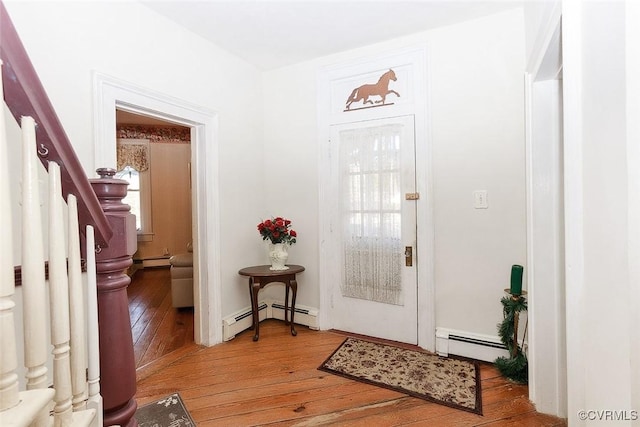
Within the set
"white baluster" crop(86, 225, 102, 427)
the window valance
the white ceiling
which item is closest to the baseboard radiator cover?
"white baluster" crop(86, 225, 102, 427)

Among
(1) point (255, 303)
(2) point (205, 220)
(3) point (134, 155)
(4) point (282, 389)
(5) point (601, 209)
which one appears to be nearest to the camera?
(5) point (601, 209)

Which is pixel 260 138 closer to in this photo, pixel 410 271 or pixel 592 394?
pixel 410 271

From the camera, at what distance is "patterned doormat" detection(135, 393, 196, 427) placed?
5.74 ft

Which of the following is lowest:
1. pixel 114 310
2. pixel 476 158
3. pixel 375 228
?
pixel 114 310

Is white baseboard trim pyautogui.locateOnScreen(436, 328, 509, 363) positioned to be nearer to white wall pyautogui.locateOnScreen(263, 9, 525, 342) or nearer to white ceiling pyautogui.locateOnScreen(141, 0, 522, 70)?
white wall pyautogui.locateOnScreen(263, 9, 525, 342)

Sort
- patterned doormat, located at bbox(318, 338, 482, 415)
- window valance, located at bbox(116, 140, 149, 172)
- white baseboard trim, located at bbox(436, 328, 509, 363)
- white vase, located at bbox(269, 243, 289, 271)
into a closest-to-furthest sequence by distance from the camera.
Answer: patterned doormat, located at bbox(318, 338, 482, 415) < white baseboard trim, located at bbox(436, 328, 509, 363) < white vase, located at bbox(269, 243, 289, 271) < window valance, located at bbox(116, 140, 149, 172)

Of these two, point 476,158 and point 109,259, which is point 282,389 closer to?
point 109,259

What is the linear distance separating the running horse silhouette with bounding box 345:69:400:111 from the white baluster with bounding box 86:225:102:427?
8.04 ft

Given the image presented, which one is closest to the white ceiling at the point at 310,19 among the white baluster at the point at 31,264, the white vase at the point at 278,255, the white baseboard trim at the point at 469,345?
the white vase at the point at 278,255

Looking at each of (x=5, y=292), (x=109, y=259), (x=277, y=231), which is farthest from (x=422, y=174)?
(x=5, y=292)

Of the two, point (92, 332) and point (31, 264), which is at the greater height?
point (31, 264)

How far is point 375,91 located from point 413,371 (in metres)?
2.24

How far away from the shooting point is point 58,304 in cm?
76

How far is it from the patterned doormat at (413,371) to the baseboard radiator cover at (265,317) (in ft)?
1.67
